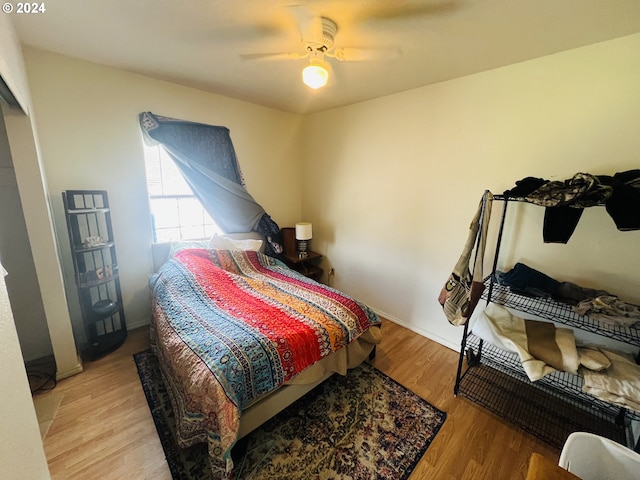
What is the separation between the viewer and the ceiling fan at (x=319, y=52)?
4.65 ft

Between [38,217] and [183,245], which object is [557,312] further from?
[38,217]

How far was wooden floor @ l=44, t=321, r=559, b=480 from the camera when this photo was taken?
1.35 m

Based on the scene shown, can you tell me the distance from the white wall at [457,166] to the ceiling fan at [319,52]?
31.9 inches

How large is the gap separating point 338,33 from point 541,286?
2.07m

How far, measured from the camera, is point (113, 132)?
7.34 ft

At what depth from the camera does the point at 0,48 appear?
3.43 ft

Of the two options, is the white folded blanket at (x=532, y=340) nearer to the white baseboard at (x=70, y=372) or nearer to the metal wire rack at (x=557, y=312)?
the metal wire rack at (x=557, y=312)

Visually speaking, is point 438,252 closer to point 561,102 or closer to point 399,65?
point 561,102

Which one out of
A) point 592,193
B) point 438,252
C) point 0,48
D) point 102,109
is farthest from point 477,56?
point 102,109

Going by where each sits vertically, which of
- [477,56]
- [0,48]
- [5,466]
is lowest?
[5,466]

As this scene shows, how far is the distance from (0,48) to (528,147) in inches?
115

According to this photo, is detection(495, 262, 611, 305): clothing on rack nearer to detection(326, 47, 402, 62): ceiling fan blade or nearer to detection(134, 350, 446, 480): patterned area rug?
detection(134, 350, 446, 480): patterned area rug

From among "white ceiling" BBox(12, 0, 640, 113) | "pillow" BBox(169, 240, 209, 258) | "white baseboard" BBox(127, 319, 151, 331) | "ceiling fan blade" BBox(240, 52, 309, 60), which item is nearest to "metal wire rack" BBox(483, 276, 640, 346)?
"white ceiling" BBox(12, 0, 640, 113)

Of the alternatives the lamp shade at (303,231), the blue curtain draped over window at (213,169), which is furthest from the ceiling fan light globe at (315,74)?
the lamp shade at (303,231)
